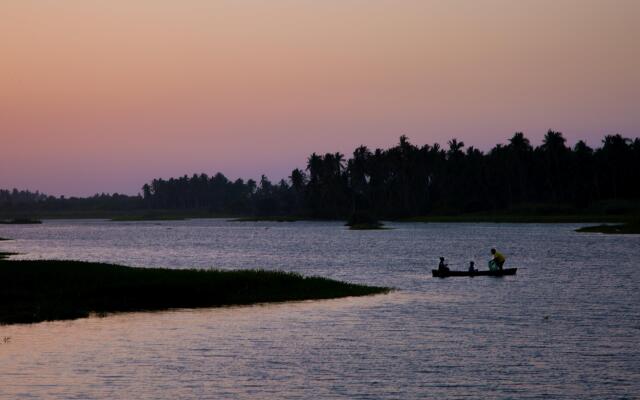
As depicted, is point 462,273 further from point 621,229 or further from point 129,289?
point 621,229

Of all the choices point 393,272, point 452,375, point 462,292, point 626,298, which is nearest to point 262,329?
point 452,375

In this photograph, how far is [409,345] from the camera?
3859cm

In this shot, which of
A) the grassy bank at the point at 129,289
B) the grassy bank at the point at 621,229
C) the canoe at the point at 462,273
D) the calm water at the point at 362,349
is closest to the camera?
the calm water at the point at 362,349

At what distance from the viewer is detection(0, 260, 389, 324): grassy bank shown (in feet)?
160

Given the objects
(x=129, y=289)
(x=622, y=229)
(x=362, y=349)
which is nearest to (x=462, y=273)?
(x=129, y=289)

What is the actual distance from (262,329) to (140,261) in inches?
2299

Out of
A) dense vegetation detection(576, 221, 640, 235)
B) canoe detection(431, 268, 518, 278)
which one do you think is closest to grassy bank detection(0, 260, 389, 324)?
canoe detection(431, 268, 518, 278)

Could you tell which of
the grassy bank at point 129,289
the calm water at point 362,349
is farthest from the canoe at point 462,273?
the grassy bank at point 129,289

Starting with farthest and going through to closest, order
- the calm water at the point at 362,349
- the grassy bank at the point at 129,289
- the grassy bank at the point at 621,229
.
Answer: the grassy bank at the point at 621,229 < the grassy bank at the point at 129,289 < the calm water at the point at 362,349

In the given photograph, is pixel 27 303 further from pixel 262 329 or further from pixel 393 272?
pixel 393 272

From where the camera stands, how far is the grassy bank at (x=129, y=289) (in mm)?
48656

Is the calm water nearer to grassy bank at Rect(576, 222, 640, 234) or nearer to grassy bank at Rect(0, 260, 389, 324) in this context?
grassy bank at Rect(0, 260, 389, 324)

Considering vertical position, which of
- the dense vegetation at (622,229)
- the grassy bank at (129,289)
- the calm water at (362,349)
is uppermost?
the dense vegetation at (622,229)

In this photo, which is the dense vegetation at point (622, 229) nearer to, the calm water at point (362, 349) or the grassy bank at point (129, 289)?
the calm water at point (362, 349)
